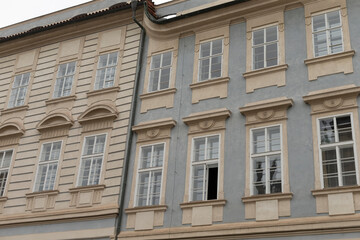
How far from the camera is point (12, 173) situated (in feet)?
58.0

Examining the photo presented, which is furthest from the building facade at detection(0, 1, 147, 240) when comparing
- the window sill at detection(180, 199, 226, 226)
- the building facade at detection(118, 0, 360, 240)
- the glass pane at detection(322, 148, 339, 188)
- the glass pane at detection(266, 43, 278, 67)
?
the glass pane at detection(322, 148, 339, 188)

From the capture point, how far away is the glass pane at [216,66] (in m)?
15.9

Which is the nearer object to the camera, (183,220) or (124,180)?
(183,220)

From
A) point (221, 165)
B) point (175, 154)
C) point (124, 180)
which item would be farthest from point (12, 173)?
point (221, 165)

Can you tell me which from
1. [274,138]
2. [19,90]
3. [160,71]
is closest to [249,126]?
[274,138]

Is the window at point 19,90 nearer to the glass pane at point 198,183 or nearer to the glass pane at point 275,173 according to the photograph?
the glass pane at point 198,183

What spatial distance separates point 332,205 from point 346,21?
543 cm

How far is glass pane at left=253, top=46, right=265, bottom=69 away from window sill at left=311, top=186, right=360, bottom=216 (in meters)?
4.56

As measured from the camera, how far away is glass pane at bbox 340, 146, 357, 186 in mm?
12281

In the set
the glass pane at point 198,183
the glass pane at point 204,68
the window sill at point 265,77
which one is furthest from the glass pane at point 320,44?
the glass pane at point 198,183

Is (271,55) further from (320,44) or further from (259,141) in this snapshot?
(259,141)

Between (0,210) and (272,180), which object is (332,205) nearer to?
(272,180)

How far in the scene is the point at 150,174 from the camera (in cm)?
1526

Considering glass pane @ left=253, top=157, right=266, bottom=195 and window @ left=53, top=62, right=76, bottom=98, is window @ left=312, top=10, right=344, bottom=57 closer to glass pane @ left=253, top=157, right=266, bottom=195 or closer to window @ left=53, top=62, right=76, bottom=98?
glass pane @ left=253, top=157, right=266, bottom=195
